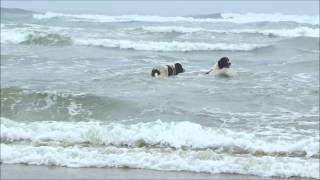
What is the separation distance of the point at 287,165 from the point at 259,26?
28.1m

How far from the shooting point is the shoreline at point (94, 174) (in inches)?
256

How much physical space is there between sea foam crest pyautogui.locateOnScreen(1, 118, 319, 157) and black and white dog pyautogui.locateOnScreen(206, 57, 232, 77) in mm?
921

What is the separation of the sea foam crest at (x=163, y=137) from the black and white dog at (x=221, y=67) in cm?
92

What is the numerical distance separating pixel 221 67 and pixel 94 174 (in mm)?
3155

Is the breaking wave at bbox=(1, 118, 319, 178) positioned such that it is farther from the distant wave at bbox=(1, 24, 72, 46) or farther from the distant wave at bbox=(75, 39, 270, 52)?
the distant wave at bbox=(1, 24, 72, 46)

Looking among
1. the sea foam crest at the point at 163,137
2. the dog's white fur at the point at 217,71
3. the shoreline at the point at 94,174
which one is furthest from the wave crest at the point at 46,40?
the shoreline at the point at 94,174

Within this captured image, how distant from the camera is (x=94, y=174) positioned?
6.62 m

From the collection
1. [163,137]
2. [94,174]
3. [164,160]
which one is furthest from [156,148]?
[94,174]

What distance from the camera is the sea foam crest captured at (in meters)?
7.84

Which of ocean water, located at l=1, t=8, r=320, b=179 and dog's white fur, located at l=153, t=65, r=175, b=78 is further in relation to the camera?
dog's white fur, located at l=153, t=65, r=175, b=78

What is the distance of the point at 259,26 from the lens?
113 ft

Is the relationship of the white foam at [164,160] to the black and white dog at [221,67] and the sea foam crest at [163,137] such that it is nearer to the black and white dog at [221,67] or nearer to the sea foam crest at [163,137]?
the sea foam crest at [163,137]

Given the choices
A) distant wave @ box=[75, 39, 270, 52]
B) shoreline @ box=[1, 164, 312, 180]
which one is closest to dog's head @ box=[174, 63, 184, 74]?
shoreline @ box=[1, 164, 312, 180]

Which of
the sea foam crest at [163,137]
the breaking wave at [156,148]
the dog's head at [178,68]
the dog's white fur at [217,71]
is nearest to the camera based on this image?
the breaking wave at [156,148]
